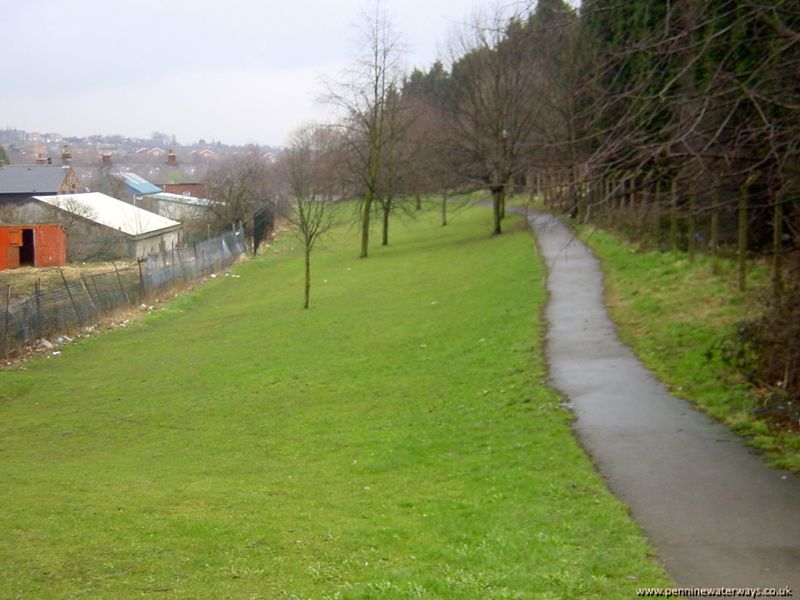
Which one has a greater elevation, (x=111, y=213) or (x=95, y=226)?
(x=111, y=213)

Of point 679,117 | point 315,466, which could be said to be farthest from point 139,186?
point 679,117

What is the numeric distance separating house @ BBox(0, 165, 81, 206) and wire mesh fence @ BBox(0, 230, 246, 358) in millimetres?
27154

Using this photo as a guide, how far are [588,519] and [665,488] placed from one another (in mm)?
1186

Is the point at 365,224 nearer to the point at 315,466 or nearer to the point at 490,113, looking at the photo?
the point at 490,113

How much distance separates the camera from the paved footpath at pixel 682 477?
6355mm

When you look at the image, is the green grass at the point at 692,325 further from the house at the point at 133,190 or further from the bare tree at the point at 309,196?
the house at the point at 133,190

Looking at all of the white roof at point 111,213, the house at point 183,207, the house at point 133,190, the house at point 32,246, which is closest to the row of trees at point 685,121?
the house at point 32,246

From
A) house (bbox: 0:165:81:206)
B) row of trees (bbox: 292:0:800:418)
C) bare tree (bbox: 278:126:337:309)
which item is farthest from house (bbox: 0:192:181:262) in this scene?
row of trees (bbox: 292:0:800:418)

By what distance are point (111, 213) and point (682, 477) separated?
48.8 m

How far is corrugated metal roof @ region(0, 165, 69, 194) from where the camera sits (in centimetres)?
6712

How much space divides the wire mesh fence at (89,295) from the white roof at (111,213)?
23.9ft

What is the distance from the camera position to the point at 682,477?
8617 millimetres

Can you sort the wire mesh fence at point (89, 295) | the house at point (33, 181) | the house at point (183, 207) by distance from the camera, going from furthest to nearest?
the house at point (33, 181) → the house at point (183, 207) → the wire mesh fence at point (89, 295)

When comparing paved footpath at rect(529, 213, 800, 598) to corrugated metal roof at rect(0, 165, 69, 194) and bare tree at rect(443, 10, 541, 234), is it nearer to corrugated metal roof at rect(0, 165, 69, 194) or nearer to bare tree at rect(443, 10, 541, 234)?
bare tree at rect(443, 10, 541, 234)
